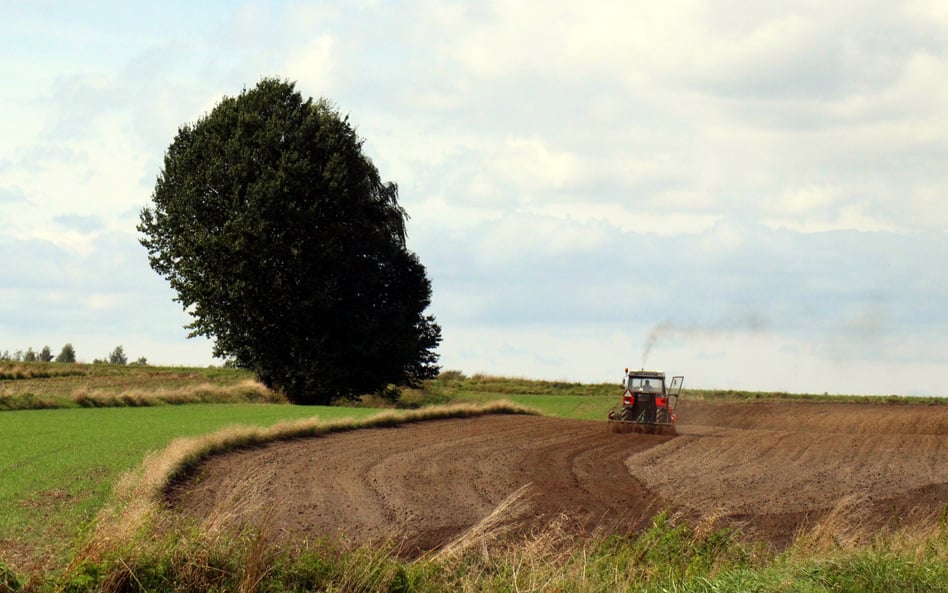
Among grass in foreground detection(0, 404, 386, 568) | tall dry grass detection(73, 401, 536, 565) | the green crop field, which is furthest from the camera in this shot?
the green crop field

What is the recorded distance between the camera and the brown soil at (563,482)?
17922mm

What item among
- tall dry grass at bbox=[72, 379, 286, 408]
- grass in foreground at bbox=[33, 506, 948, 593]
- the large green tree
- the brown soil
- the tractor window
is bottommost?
grass in foreground at bbox=[33, 506, 948, 593]

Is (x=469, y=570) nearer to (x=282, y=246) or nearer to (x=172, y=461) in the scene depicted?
(x=172, y=461)

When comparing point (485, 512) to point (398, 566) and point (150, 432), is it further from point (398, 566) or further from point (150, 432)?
point (150, 432)

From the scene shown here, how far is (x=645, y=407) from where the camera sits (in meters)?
39.1

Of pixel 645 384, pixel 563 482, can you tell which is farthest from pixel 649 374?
pixel 563 482

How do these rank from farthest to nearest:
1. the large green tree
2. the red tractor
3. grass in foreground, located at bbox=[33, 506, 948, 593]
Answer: the large green tree → the red tractor → grass in foreground, located at bbox=[33, 506, 948, 593]

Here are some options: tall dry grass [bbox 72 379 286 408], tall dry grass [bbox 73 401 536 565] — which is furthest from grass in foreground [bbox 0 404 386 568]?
tall dry grass [bbox 72 379 286 408]

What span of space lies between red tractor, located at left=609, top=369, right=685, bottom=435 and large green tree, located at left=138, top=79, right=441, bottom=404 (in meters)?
15.5

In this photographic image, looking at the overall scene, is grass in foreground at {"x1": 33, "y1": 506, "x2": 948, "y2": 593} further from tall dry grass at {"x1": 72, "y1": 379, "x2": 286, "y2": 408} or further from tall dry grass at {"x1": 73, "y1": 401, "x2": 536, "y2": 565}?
tall dry grass at {"x1": 72, "y1": 379, "x2": 286, "y2": 408}

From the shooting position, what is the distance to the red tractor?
126ft

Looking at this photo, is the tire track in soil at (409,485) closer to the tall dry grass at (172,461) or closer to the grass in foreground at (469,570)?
the tall dry grass at (172,461)

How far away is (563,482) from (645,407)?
16.5 m

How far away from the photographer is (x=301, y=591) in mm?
12961
